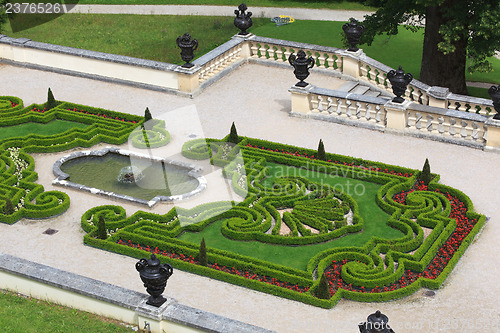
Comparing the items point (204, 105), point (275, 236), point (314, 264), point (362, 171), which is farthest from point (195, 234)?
point (204, 105)

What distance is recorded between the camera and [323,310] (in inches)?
997

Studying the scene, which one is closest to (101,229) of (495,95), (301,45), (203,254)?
(203,254)

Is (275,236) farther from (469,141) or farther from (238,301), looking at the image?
(469,141)

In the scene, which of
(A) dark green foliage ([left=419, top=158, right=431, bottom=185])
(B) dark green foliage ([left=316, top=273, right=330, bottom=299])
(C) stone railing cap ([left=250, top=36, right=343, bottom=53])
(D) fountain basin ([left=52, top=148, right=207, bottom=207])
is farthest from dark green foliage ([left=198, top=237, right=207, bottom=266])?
(C) stone railing cap ([left=250, top=36, right=343, bottom=53])

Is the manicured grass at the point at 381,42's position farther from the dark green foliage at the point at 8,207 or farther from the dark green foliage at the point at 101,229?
the dark green foliage at the point at 8,207

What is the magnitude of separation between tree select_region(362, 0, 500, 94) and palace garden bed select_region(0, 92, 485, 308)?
8811mm

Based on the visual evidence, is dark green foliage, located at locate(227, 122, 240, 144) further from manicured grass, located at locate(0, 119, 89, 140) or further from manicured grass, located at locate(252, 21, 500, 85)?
manicured grass, located at locate(252, 21, 500, 85)

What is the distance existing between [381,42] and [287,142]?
19.6 m

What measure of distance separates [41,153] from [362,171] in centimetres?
1321

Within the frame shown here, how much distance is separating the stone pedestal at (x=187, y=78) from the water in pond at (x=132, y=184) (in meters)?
7.14

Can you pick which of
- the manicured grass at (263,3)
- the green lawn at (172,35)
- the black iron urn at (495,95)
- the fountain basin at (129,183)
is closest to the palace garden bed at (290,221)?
the fountain basin at (129,183)

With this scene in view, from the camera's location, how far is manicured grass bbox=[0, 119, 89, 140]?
37094 millimetres

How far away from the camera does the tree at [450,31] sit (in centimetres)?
3803

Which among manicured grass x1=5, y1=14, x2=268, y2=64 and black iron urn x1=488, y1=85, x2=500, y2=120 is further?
manicured grass x1=5, y1=14, x2=268, y2=64
